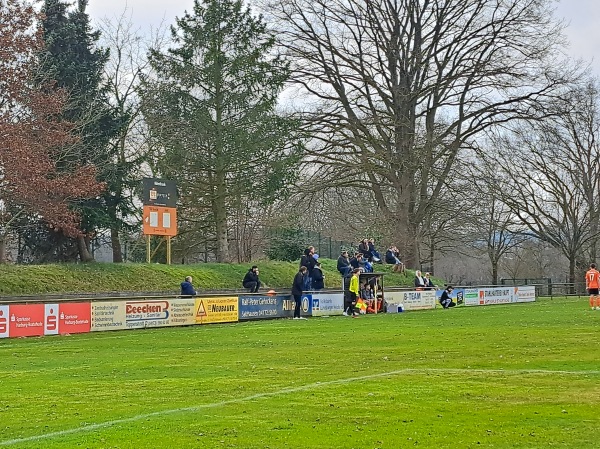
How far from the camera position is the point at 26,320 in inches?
1099

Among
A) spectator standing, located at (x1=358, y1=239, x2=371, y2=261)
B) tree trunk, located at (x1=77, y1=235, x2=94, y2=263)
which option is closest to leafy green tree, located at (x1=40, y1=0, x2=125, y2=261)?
tree trunk, located at (x1=77, y1=235, x2=94, y2=263)

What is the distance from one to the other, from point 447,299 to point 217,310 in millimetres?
18263

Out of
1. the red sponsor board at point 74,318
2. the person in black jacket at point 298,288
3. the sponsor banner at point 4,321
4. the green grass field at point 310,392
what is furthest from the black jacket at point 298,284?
the sponsor banner at point 4,321

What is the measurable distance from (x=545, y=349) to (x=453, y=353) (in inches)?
85.7

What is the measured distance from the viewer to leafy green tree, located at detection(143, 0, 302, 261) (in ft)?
156

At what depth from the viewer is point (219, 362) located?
18.7 metres

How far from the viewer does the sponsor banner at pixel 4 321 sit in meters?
27.2

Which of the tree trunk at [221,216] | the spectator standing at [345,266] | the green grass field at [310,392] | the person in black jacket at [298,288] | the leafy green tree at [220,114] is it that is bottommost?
the green grass field at [310,392]

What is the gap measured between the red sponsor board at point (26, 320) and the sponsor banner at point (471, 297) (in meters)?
29.1

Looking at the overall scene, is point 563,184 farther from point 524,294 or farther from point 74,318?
point 74,318

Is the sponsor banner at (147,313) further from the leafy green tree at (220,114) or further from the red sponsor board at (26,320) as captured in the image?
the leafy green tree at (220,114)

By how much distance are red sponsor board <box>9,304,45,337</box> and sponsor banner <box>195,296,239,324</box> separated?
6.56 metres

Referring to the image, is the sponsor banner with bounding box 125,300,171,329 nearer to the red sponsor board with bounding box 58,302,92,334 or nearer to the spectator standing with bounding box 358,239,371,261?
the red sponsor board with bounding box 58,302,92,334

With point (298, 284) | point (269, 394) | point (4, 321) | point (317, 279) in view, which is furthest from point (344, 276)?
point (269, 394)
